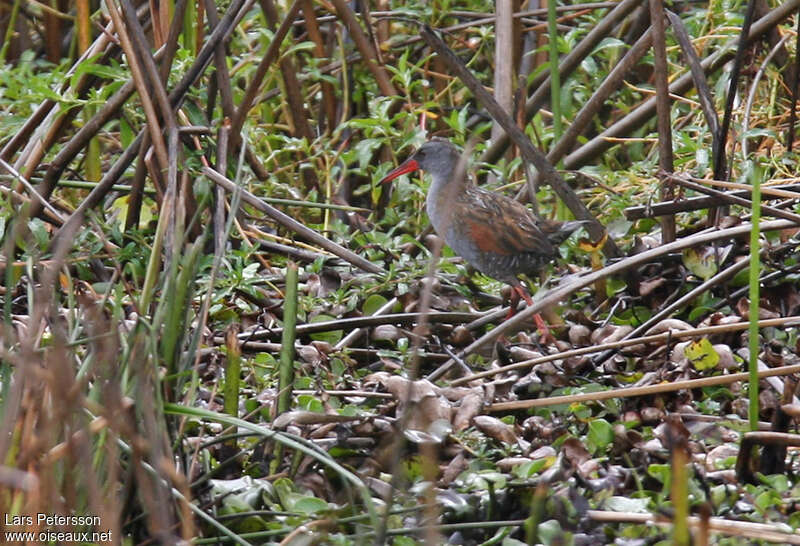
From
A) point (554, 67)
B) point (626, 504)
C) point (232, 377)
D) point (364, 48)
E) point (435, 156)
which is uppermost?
point (364, 48)

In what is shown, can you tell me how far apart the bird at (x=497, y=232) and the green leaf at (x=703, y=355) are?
721 millimetres

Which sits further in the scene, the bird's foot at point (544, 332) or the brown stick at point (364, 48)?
the brown stick at point (364, 48)

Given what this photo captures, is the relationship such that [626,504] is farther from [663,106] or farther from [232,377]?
[663,106]

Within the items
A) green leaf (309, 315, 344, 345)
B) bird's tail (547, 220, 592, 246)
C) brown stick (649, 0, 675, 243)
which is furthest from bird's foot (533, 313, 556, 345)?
green leaf (309, 315, 344, 345)

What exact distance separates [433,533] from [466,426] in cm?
130

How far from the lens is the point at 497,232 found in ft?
13.0

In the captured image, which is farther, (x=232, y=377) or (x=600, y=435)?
(x=600, y=435)

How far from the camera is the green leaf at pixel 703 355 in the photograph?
3.05 m

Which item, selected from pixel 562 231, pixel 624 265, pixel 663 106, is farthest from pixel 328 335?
pixel 663 106

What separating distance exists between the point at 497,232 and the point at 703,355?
1098mm

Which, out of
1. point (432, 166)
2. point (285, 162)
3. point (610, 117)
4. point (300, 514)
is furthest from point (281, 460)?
point (610, 117)

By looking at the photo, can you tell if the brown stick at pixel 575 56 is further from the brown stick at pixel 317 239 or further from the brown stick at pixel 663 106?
the brown stick at pixel 317 239

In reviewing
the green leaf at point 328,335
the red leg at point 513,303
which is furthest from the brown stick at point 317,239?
the red leg at point 513,303

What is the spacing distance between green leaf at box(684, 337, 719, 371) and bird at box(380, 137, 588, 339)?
2.37 feet
